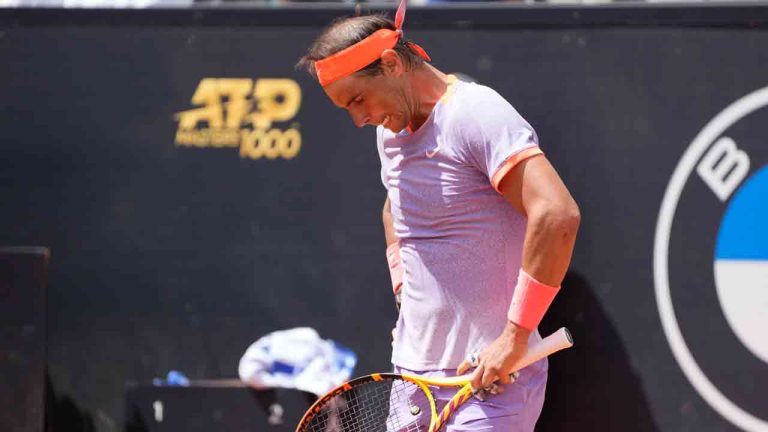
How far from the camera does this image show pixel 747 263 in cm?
416

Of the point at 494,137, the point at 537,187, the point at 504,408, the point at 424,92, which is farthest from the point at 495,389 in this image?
the point at 424,92

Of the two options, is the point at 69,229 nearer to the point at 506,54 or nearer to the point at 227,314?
Answer: the point at 227,314

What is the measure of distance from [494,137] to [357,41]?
490 mm

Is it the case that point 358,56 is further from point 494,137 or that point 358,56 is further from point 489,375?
point 489,375

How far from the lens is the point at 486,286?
2967 mm

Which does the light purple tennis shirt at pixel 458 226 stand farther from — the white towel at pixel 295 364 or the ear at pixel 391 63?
the white towel at pixel 295 364

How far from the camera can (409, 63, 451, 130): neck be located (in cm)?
302

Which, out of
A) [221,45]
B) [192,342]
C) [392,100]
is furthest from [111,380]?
[392,100]

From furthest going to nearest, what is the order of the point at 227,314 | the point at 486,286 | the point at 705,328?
the point at 227,314, the point at 705,328, the point at 486,286

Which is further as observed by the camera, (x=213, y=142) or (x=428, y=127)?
(x=213, y=142)

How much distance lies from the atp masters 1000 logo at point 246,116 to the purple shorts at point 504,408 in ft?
5.61

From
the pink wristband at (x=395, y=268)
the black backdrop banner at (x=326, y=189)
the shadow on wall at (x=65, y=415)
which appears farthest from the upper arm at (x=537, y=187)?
the shadow on wall at (x=65, y=415)

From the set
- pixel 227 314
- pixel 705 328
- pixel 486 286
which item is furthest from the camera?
pixel 227 314

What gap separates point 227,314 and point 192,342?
184 mm
